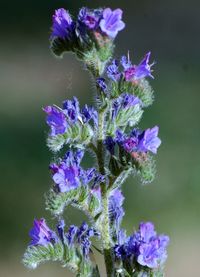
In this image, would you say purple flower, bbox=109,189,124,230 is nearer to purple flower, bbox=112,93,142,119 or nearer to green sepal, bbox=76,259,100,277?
green sepal, bbox=76,259,100,277

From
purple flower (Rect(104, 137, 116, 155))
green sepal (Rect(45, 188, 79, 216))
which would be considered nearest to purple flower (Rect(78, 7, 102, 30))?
purple flower (Rect(104, 137, 116, 155))

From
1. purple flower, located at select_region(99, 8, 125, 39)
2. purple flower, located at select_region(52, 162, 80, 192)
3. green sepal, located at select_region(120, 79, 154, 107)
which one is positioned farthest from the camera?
green sepal, located at select_region(120, 79, 154, 107)

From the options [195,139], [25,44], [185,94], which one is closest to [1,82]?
[25,44]

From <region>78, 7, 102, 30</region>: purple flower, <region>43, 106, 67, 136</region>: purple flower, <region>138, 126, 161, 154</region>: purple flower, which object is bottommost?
<region>138, 126, 161, 154</region>: purple flower

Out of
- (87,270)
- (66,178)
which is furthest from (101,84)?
(87,270)

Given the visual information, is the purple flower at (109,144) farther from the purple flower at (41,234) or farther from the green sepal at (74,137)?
the purple flower at (41,234)

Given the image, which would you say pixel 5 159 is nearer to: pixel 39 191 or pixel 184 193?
pixel 39 191
